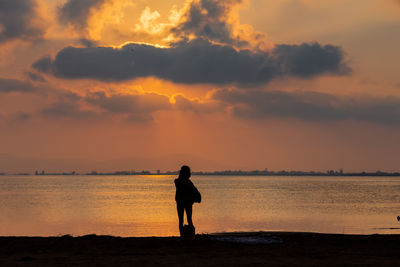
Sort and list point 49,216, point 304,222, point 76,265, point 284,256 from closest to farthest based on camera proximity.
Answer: point 76,265
point 284,256
point 304,222
point 49,216

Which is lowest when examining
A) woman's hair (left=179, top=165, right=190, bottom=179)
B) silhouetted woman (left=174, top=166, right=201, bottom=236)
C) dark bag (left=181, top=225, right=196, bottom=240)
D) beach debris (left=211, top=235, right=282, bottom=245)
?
beach debris (left=211, top=235, right=282, bottom=245)

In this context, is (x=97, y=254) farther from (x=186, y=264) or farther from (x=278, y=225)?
(x=278, y=225)

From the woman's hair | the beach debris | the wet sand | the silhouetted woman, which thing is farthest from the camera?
the beach debris

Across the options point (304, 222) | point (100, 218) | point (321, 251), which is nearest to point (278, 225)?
point (304, 222)

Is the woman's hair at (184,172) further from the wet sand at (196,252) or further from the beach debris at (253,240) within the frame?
the beach debris at (253,240)

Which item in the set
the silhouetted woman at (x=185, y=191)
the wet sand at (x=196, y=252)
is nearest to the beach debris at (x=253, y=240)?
the wet sand at (x=196, y=252)

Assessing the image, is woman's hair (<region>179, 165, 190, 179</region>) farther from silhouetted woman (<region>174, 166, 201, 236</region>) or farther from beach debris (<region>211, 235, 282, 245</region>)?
beach debris (<region>211, 235, 282, 245</region>)

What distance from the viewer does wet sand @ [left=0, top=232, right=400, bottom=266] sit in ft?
42.5

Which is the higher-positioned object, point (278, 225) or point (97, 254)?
point (97, 254)

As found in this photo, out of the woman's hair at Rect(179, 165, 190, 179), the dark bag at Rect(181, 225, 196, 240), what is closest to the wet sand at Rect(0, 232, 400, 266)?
the dark bag at Rect(181, 225, 196, 240)

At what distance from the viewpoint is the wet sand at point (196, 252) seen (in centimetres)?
1297

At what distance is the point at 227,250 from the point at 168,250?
181 centimetres

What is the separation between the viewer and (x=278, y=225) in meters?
42.7

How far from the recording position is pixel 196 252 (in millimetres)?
14766
